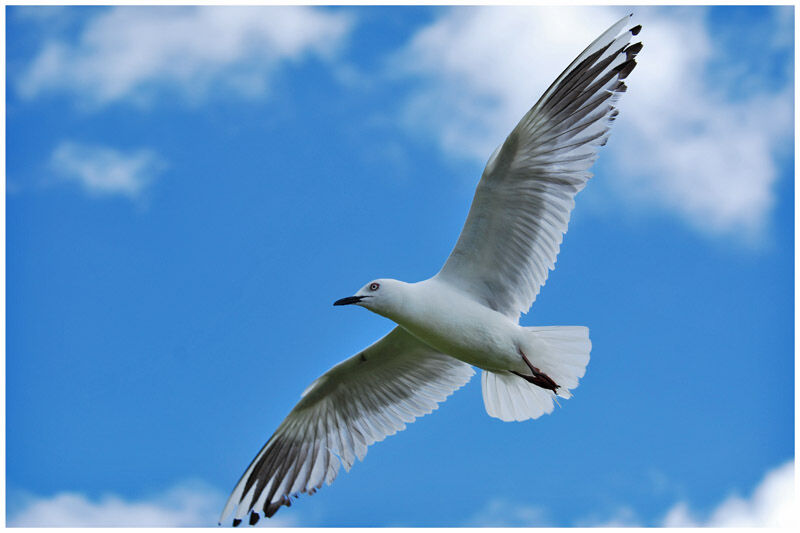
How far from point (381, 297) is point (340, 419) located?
144 centimetres

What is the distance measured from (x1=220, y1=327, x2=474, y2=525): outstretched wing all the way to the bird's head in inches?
33.6

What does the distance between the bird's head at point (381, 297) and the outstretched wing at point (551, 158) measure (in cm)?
48

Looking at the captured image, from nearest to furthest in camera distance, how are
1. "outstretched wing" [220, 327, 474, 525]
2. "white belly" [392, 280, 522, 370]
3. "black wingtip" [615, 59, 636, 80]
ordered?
"black wingtip" [615, 59, 636, 80] < "white belly" [392, 280, 522, 370] < "outstretched wing" [220, 327, 474, 525]

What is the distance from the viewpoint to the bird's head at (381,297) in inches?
249

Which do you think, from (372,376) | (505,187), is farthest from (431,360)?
(505,187)

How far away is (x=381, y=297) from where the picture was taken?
6355 mm

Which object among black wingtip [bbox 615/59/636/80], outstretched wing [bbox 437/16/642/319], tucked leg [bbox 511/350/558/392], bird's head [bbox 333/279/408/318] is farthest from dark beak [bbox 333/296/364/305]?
black wingtip [bbox 615/59/636/80]

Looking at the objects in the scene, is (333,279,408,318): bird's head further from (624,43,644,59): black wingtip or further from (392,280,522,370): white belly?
(624,43,644,59): black wingtip

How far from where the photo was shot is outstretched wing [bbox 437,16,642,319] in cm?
616

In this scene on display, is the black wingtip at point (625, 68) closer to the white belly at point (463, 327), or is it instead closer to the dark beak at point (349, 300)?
the white belly at point (463, 327)

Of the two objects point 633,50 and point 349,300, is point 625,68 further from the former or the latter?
point 349,300

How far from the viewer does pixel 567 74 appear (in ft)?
20.5

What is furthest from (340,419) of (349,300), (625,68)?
(625,68)

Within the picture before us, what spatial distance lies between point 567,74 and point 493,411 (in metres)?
2.36
